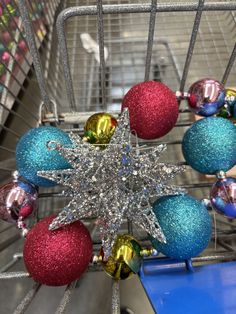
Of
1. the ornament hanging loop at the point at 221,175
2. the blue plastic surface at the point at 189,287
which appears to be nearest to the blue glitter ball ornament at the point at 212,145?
the ornament hanging loop at the point at 221,175

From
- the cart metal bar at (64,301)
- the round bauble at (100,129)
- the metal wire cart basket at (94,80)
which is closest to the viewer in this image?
the cart metal bar at (64,301)

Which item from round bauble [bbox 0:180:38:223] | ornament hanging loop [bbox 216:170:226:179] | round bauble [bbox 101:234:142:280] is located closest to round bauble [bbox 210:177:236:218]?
ornament hanging loop [bbox 216:170:226:179]

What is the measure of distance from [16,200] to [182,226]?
197mm

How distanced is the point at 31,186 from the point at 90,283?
0.85 feet

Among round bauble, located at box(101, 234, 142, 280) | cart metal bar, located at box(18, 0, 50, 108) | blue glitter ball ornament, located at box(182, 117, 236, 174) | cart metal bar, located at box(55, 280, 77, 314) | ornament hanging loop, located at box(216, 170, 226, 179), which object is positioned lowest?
cart metal bar, located at box(55, 280, 77, 314)

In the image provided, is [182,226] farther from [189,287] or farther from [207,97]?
[207,97]

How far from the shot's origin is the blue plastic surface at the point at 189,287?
0.37m

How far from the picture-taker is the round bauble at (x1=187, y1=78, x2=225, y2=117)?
0.47 meters

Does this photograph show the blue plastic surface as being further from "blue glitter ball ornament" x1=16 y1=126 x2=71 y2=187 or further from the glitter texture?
"blue glitter ball ornament" x1=16 y1=126 x2=71 y2=187

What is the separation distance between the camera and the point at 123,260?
1.29 ft

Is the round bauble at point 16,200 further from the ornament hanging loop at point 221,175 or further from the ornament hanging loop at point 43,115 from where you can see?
the ornament hanging loop at point 221,175

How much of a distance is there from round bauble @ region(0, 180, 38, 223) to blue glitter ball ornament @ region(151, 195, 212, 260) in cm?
16

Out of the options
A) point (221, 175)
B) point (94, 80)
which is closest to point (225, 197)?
point (221, 175)

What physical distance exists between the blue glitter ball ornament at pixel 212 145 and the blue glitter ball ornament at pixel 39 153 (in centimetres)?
15
